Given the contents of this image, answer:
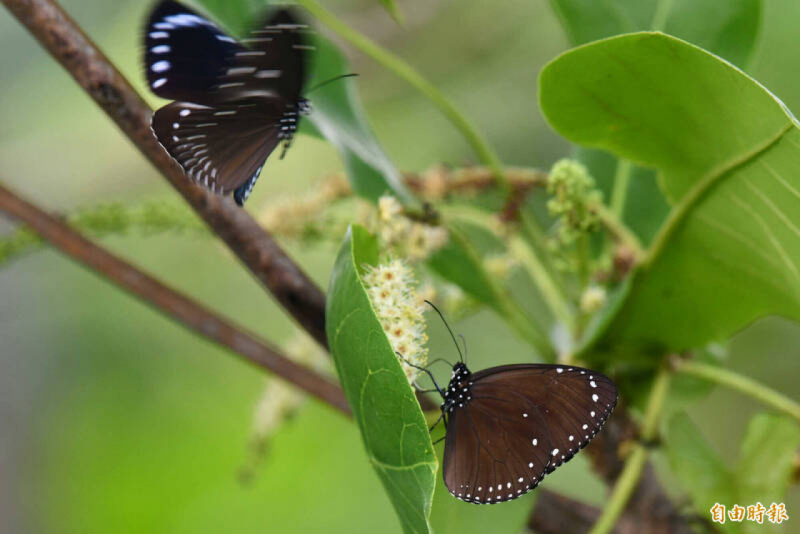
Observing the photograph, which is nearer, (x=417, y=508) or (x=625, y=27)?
(x=417, y=508)

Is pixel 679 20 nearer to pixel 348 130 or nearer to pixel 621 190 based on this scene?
pixel 621 190

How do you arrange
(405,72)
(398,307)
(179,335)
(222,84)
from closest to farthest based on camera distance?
(398,307)
(222,84)
(405,72)
(179,335)

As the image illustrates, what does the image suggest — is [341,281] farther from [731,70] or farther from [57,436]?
[57,436]

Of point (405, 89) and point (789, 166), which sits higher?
point (789, 166)

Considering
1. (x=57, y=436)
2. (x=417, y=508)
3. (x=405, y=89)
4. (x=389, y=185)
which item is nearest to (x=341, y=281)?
(x=417, y=508)

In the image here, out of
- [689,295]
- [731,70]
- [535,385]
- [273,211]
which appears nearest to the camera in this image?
[731,70]

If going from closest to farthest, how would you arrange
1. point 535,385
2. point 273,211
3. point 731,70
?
point 731,70 < point 535,385 < point 273,211

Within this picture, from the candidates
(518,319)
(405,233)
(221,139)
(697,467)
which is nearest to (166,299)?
(221,139)
